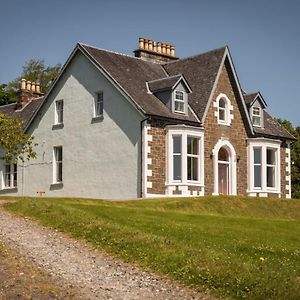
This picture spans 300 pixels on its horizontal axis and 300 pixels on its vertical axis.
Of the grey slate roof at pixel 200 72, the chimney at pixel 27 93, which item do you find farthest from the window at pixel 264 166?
the chimney at pixel 27 93

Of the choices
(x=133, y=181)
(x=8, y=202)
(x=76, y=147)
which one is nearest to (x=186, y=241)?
(x=8, y=202)

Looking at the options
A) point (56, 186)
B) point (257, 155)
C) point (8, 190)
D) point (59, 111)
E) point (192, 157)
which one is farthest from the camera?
point (8, 190)

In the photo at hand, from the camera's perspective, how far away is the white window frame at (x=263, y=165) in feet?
118

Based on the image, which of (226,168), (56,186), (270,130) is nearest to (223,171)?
(226,168)

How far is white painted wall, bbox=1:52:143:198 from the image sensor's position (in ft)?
107

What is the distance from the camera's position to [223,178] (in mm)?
35594

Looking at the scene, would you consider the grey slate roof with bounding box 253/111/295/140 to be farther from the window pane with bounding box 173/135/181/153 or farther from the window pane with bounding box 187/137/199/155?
the window pane with bounding box 173/135/181/153

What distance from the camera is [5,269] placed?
1333cm

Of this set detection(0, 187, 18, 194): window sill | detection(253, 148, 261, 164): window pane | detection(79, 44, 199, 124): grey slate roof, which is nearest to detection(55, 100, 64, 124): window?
detection(79, 44, 199, 124): grey slate roof

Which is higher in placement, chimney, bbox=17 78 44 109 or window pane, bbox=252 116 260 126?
chimney, bbox=17 78 44 109

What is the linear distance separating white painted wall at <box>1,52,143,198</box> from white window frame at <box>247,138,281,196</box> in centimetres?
742

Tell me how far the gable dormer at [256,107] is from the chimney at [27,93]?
17139mm

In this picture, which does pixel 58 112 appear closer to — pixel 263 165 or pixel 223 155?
pixel 223 155

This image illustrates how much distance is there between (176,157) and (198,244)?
1685cm
